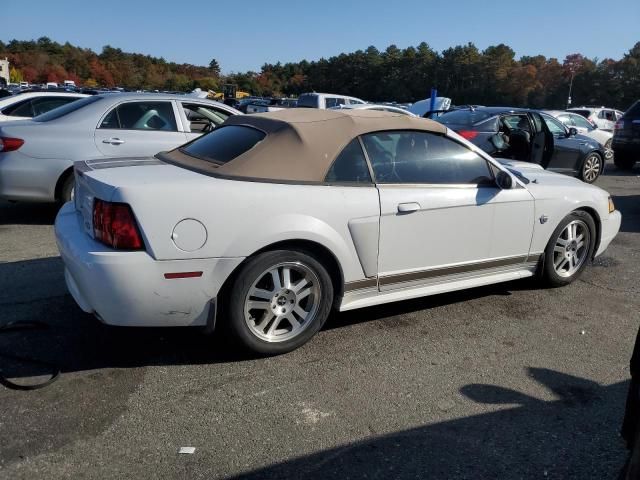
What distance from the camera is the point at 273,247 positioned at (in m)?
3.34

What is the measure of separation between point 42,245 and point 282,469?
14.4ft

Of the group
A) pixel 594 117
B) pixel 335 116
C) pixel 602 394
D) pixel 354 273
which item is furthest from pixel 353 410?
pixel 594 117

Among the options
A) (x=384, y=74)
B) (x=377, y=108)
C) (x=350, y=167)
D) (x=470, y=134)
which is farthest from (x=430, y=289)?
(x=384, y=74)

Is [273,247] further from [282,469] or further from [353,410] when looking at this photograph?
[282,469]

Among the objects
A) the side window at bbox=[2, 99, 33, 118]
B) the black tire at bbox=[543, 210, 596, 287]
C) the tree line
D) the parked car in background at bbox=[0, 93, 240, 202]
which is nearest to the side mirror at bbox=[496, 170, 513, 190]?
the black tire at bbox=[543, 210, 596, 287]

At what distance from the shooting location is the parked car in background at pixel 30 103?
927 centimetres

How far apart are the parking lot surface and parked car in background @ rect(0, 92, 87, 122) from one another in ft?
19.8

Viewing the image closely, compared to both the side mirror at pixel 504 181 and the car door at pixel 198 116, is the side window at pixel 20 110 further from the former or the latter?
the side mirror at pixel 504 181

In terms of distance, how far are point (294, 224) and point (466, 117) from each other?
7621 millimetres

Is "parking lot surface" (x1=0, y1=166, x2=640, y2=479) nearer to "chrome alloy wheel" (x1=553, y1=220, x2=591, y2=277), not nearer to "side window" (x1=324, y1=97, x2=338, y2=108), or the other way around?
"chrome alloy wheel" (x1=553, y1=220, x2=591, y2=277)

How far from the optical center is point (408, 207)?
12.3 feet

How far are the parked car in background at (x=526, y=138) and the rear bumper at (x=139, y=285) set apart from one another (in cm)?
677

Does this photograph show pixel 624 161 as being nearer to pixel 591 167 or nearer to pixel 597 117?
pixel 591 167

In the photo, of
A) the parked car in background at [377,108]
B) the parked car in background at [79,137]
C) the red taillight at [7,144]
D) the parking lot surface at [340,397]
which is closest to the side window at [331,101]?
the parked car in background at [377,108]
